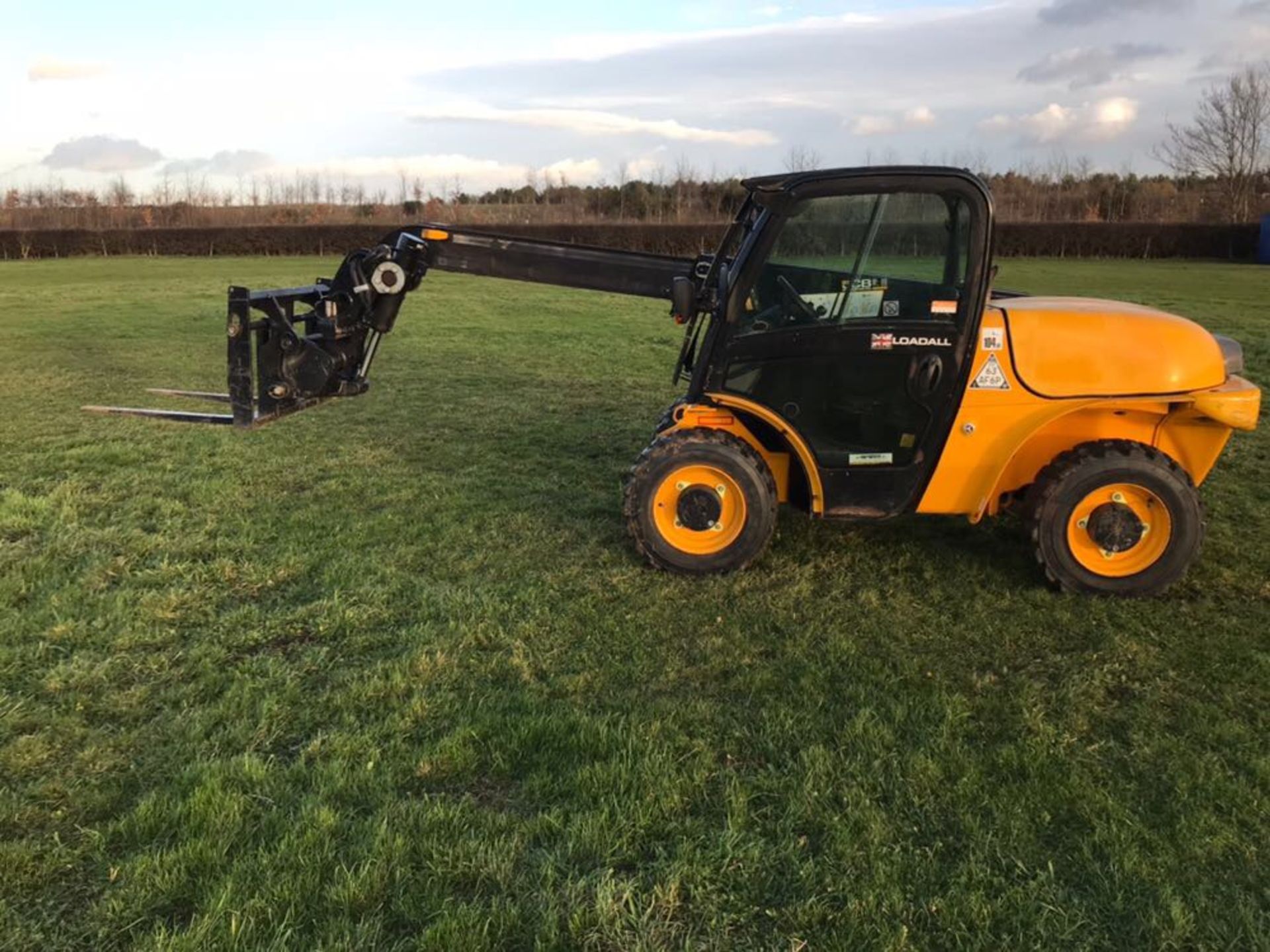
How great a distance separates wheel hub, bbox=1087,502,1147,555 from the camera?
17.1 feet

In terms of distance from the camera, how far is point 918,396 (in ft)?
17.4

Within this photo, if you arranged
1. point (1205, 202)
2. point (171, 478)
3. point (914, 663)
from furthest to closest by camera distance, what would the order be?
point (1205, 202) → point (171, 478) → point (914, 663)

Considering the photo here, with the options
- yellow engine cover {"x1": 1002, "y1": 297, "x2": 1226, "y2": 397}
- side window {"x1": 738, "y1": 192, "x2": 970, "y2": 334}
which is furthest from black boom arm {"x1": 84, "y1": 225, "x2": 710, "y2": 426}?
yellow engine cover {"x1": 1002, "y1": 297, "x2": 1226, "y2": 397}

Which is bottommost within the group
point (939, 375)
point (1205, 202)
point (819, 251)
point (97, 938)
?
point (97, 938)

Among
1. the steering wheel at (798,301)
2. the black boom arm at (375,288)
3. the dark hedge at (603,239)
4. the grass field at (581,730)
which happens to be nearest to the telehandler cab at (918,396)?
the steering wheel at (798,301)

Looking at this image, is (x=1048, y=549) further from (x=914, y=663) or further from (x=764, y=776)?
(x=764, y=776)

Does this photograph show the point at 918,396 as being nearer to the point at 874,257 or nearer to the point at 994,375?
the point at 994,375

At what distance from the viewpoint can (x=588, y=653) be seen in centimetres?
461

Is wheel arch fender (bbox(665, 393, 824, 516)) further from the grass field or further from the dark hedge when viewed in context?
the dark hedge

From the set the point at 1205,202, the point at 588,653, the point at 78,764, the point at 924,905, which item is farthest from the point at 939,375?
the point at 1205,202

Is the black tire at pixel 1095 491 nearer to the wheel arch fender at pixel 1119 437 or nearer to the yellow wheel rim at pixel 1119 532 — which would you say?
the yellow wheel rim at pixel 1119 532

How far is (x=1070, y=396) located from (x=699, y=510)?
2.17 metres

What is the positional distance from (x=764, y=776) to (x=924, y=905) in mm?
791

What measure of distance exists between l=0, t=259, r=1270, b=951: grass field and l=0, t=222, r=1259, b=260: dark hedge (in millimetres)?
37142
